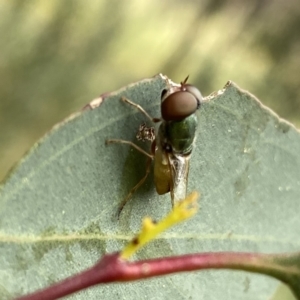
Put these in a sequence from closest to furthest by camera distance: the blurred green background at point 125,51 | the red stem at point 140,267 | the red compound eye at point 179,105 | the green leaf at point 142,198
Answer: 1. the red stem at point 140,267
2. the green leaf at point 142,198
3. the red compound eye at point 179,105
4. the blurred green background at point 125,51

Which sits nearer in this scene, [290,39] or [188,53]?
[188,53]

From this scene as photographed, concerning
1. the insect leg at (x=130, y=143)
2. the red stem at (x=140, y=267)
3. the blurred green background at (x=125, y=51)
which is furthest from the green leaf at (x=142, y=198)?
the blurred green background at (x=125, y=51)

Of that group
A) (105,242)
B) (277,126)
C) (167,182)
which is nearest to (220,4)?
(277,126)

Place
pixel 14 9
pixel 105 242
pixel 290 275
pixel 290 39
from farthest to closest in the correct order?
pixel 290 39 < pixel 14 9 < pixel 105 242 < pixel 290 275

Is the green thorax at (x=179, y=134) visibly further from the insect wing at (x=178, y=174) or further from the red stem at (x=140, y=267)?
the red stem at (x=140, y=267)

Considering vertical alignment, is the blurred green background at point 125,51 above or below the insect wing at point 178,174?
above

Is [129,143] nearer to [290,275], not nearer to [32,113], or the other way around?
[290,275]
